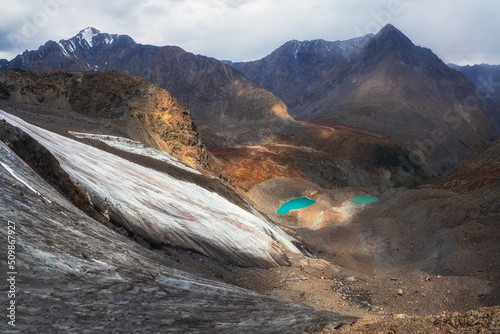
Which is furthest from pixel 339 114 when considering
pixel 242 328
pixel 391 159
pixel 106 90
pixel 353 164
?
pixel 242 328

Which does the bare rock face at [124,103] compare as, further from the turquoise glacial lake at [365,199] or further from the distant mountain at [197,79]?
the distant mountain at [197,79]

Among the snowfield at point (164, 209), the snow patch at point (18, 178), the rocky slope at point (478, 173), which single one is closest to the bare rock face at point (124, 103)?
the snowfield at point (164, 209)

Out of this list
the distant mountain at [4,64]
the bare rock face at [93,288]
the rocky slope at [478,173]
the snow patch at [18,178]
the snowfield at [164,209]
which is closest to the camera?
the bare rock face at [93,288]

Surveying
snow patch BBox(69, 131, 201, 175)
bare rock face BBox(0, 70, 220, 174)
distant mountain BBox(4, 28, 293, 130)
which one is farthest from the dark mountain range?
snow patch BBox(69, 131, 201, 175)

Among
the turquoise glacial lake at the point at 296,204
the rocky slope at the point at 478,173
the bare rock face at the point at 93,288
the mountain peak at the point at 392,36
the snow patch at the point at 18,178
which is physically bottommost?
the bare rock face at the point at 93,288

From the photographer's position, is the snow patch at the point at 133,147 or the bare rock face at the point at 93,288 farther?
the snow patch at the point at 133,147

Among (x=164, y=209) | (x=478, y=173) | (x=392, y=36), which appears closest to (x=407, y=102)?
(x=392, y=36)

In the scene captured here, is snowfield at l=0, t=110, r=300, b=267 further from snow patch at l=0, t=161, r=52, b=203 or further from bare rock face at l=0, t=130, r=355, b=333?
snow patch at l=0, t=161, r=52, b=203

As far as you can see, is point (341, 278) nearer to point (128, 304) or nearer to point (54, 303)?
point (128, 304)
